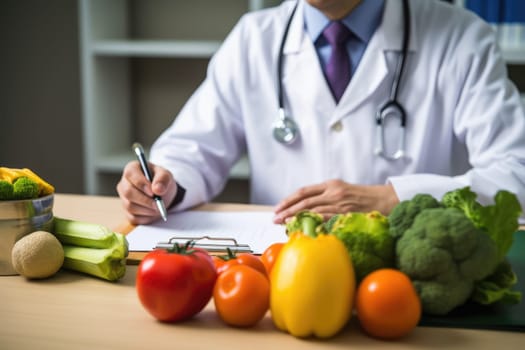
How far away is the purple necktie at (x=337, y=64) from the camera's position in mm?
1651

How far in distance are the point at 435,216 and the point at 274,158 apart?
986mm

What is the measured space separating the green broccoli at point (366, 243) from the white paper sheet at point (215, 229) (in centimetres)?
29

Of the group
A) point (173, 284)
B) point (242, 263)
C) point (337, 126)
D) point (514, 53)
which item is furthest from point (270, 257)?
point (514, 53)

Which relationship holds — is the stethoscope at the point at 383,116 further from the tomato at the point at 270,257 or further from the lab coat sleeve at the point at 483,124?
the tomato at the point at 270,257

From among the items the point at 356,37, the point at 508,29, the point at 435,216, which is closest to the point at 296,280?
the point at 435,216

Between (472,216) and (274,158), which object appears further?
(274,158)

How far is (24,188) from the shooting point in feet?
3.12

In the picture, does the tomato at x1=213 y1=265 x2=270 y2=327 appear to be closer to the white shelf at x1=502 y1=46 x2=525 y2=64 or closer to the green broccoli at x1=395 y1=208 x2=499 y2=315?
the green broccoli at x1=395 y1=208 x2=499 y2=315

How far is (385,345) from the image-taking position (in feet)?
2.43

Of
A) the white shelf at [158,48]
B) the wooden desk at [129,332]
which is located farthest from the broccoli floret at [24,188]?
the white shelf at [158,48]

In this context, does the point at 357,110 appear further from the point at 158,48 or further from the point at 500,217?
the point at 158,48

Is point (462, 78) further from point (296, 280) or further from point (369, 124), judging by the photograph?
point (296, 280)

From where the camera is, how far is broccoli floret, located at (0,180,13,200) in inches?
36.8

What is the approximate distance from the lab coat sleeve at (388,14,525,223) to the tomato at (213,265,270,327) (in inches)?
25.1
